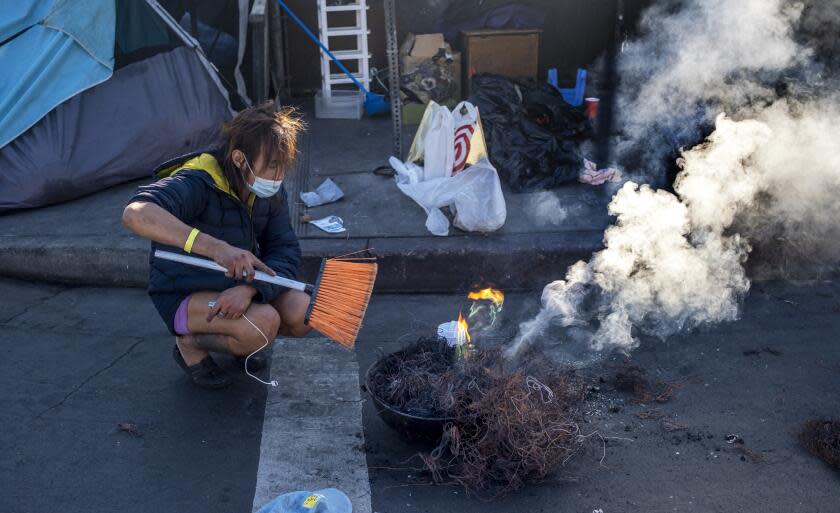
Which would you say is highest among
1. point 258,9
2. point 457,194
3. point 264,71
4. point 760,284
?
point 258,9

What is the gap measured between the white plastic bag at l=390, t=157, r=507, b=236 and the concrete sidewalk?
8 centimetres

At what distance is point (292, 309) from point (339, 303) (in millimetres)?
491

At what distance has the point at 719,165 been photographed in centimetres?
541

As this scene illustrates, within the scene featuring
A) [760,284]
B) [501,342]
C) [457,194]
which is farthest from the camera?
[457,194]

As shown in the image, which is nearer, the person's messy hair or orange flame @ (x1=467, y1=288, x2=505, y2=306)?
the person's messy hair

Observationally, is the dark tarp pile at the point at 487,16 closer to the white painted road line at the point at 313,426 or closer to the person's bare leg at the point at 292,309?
the white painted road line at the point at 313,426

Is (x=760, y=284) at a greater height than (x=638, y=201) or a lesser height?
lesser

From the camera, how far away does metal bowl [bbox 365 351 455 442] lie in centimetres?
345

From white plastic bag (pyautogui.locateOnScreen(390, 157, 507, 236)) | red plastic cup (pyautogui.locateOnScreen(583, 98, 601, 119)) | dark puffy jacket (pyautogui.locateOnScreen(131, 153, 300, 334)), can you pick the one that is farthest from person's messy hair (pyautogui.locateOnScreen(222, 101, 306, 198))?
red plastic cup (pyautogui.locateOnScreen(583, 98, 601, 119))

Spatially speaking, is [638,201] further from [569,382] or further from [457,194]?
[569,382]

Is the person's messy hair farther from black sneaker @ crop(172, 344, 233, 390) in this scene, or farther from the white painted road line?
the white painted road line

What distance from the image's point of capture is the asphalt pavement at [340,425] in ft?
11.0

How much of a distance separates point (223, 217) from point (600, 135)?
14.5 feet

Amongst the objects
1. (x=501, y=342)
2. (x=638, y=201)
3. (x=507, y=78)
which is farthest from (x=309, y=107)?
(x=501, y=342)
